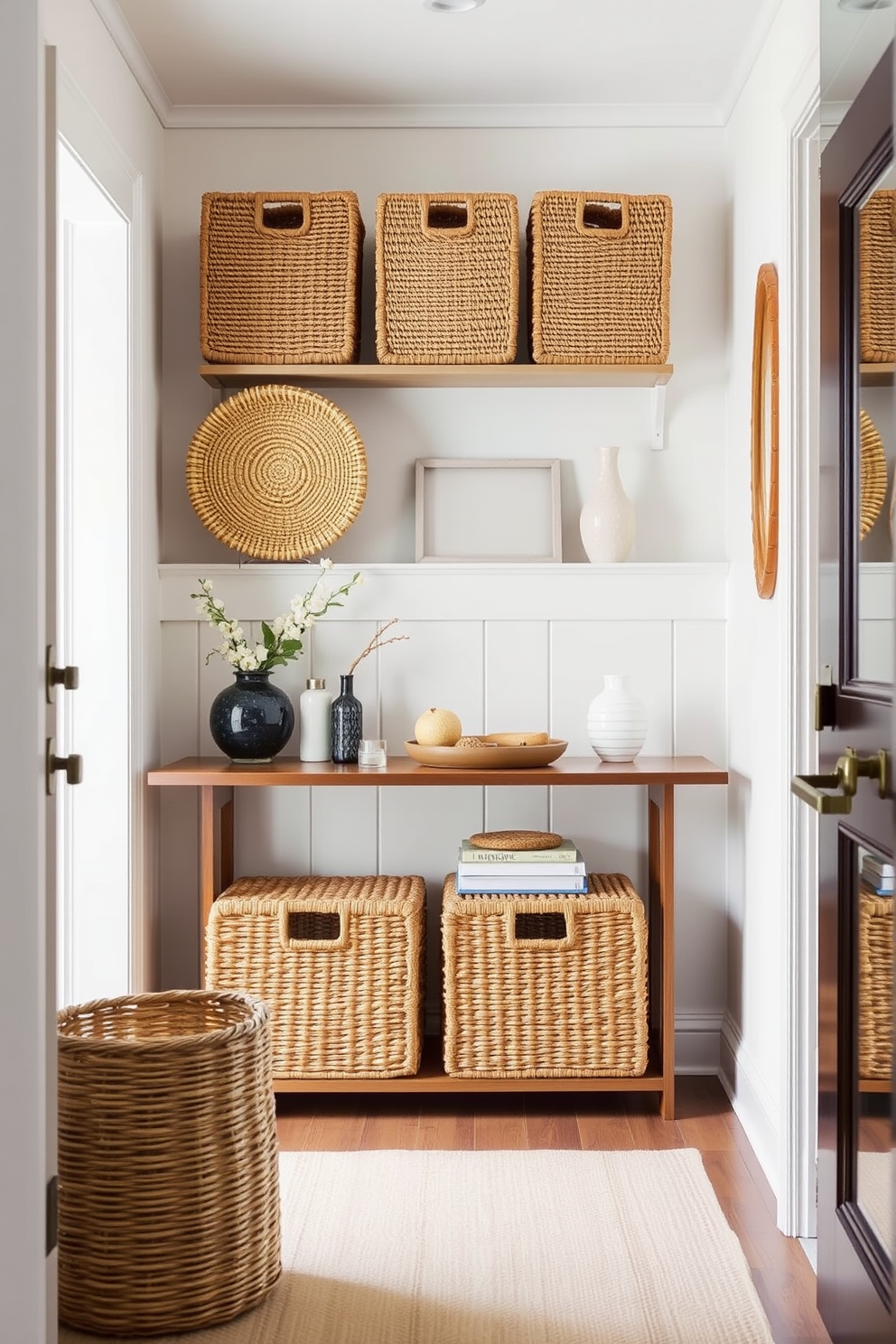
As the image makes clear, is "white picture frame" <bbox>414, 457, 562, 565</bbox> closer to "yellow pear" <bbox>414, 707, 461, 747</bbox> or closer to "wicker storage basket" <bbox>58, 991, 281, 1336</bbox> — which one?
"yellow pear" <bbox>414, 707, 461, 747</bbox>

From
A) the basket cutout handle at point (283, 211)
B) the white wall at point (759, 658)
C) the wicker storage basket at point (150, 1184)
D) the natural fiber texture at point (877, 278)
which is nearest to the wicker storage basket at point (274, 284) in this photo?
the basket cutout handle at point (283, 211)

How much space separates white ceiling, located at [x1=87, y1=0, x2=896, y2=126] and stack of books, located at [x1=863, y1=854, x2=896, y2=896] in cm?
186

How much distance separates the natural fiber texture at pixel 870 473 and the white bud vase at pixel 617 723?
1364 mm

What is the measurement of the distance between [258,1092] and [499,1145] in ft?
2.84

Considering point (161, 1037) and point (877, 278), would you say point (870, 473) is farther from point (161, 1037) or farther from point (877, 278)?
point (161, 1037)

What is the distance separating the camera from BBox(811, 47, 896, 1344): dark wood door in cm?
148

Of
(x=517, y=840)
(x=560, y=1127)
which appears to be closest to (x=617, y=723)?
(x=517, y=840)

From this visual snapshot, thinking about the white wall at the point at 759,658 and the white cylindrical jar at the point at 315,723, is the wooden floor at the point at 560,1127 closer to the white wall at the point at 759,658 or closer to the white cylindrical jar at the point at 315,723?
the white wall at the point at 759,658

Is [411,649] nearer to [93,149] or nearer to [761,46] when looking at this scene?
[93,149]

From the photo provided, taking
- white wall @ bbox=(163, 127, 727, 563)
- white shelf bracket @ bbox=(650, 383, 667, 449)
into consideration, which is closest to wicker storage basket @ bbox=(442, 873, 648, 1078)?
white wall @ bbox=(163, 127, 727, 563)

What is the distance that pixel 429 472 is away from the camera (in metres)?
3.19

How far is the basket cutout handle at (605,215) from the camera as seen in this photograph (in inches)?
116

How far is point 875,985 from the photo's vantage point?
156 cm

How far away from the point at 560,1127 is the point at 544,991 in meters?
0.31
